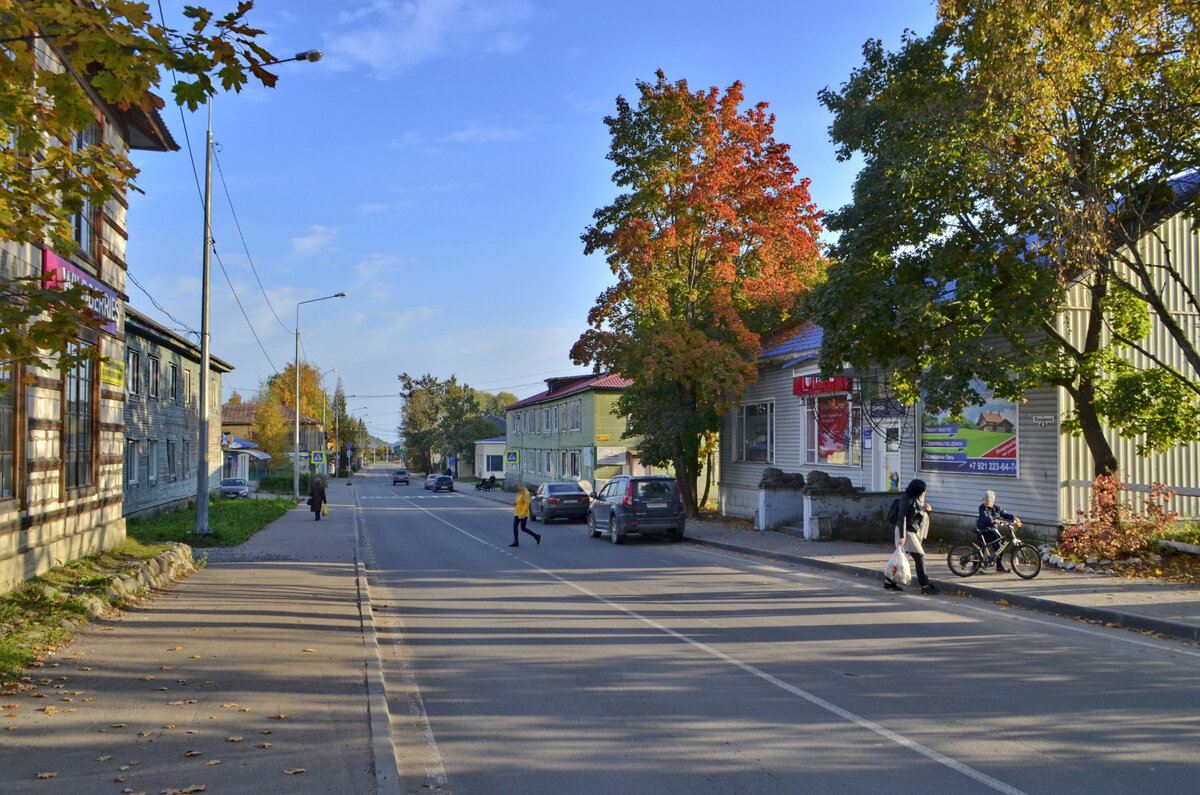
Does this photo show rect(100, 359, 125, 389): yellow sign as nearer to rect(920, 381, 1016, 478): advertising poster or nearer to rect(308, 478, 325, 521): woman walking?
rect(308, 478, 325, 521): woman walking

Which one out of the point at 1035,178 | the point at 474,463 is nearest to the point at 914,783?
the point at 1035,178

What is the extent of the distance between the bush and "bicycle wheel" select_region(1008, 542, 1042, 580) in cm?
137

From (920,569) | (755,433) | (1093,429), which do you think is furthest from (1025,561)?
(755,433)

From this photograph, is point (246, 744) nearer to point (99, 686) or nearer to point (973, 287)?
point (99, 686)

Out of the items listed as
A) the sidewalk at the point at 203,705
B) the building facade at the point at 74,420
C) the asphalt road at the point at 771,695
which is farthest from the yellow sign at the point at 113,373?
the asphalt road at the point at 771,695

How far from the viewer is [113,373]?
16422 millimetres

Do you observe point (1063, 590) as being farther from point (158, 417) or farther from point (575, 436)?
point (575, 436)

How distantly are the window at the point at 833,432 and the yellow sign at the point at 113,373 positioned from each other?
1681 centimetres

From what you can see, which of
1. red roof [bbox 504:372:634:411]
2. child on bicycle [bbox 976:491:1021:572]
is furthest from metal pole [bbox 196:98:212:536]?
red roof [bbox 504:372:634:411]

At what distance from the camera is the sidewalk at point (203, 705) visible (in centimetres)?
510

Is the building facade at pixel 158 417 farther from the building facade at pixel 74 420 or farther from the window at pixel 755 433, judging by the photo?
the window at pixel 755 433

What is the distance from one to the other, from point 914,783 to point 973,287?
433 inches

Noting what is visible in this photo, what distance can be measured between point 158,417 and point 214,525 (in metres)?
8.75

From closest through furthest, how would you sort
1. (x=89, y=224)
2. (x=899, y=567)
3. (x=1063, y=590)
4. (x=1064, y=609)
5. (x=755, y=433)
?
(x=1064, y=609) → (x=1063, y=590) → (x=899, y=567) → (x=89, y=224) → (x=755, y=433)
